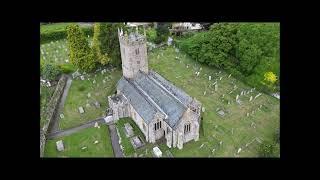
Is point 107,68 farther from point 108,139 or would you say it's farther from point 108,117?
point 108,139

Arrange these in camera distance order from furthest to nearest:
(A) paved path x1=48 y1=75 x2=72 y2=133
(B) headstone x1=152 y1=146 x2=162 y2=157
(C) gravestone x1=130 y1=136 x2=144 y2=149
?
(A) paved path x1=48 y1=75 x2=72 y2=133, (C) gravestone x1=130 y1=136 x2=144 y2=149, (B) headstone x1=152 y1=146 x2=162 y2=157

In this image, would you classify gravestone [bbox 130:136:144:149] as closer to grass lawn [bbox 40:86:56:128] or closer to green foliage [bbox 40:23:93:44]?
grass lawn [bbox 40:86:56:128]

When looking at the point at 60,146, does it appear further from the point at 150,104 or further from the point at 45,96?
the point at 45,96

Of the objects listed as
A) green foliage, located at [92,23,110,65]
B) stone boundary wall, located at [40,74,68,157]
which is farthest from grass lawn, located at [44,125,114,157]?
green foliage, located at [92,23,110,65]

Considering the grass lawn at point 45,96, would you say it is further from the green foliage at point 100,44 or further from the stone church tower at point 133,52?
the stone church tower at point 133,52

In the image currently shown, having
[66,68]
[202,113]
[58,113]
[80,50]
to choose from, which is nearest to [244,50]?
[202,113]

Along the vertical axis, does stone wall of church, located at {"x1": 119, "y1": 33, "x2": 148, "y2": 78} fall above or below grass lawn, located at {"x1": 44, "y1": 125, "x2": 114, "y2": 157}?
above

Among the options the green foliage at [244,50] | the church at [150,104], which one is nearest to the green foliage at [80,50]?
the church at [150,104]
